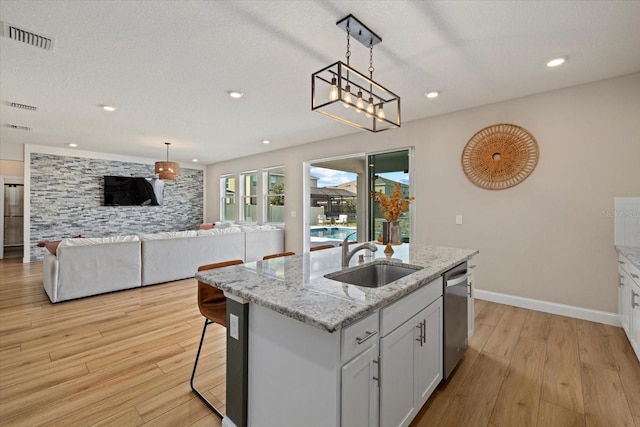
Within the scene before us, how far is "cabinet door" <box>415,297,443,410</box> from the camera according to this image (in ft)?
5.32

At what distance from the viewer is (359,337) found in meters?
1.15

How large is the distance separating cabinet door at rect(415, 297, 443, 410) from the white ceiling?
2.03m

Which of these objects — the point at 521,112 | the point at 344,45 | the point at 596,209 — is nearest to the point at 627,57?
the point at 521,112

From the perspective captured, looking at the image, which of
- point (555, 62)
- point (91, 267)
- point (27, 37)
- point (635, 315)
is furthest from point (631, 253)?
point (91, 267)

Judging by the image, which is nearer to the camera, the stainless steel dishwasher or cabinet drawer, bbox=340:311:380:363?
cabinet drawer, bbox=340:311:380:363

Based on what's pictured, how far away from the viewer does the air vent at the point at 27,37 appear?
2092 mm

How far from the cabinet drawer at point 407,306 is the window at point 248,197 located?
6.00 metres

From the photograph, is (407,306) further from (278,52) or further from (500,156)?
(500,156)

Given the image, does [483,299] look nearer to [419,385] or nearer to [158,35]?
[419,385]

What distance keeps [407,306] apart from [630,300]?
2.34m

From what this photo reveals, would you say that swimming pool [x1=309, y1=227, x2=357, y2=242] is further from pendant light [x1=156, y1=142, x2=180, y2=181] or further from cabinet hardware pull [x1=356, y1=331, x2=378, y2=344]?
cabinet hardware pull [x1=356, y1=331, x2=378, y2=344]

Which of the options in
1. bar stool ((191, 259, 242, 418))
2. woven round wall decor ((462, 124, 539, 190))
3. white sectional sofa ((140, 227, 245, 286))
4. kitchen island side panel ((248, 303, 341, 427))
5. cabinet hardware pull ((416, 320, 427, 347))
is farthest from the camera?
white sectional sofa ((140, 227, 245, 286))

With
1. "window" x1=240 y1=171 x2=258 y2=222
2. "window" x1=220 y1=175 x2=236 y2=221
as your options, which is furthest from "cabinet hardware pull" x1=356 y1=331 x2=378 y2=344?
"window" x1=220 y1=175 x2=236 y2=221

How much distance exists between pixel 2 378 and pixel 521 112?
18.2 ft
